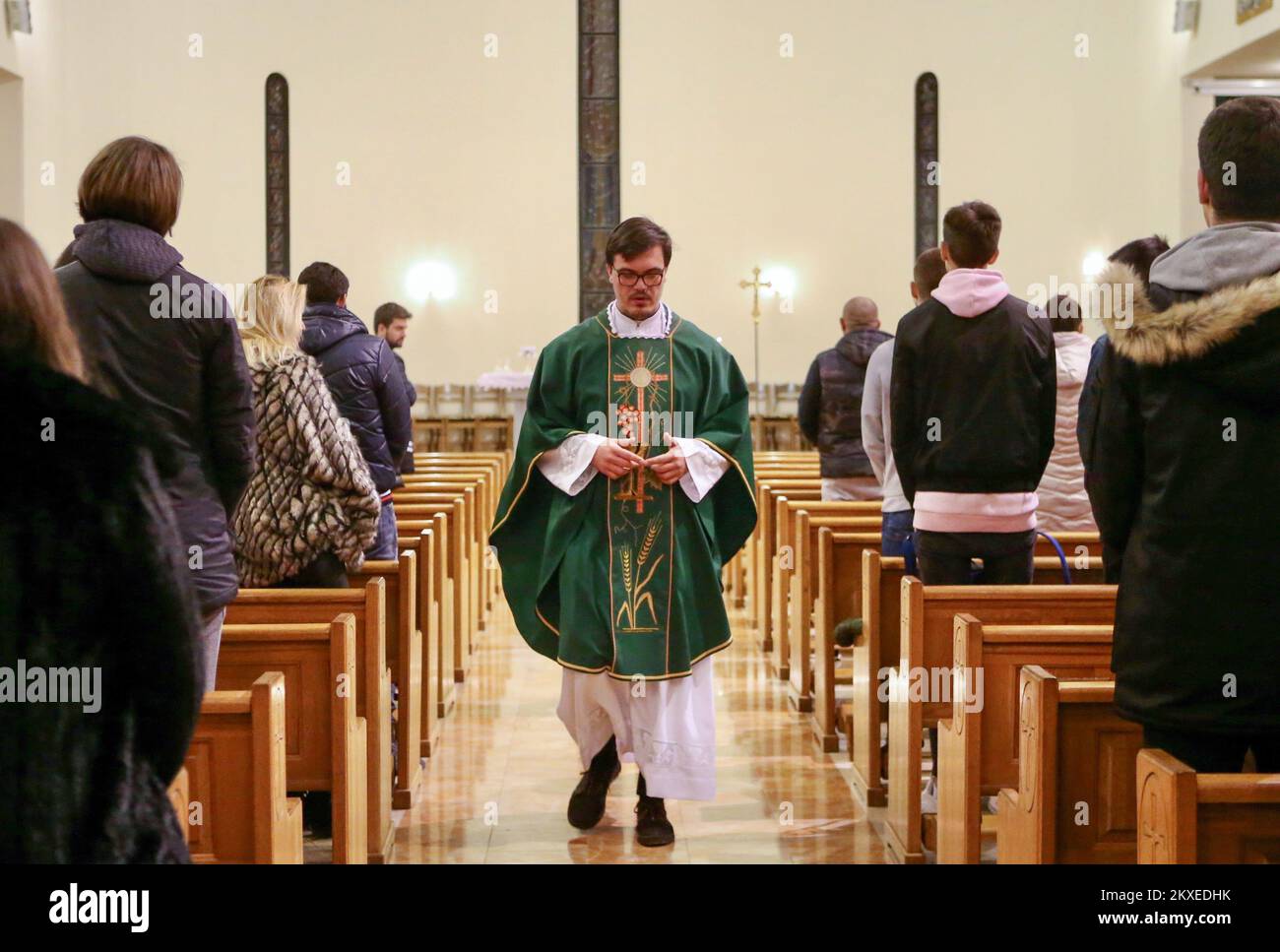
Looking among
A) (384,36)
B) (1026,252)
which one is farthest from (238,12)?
(1026,252)

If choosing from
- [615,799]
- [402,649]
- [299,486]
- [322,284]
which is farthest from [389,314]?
[299,486]

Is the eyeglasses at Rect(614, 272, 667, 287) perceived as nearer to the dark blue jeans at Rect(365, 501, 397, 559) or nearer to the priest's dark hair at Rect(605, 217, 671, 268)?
the priest's dark hair at Rect(605, 217, 671, 268)

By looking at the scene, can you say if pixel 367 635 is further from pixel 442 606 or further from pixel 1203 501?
pixel 1203 501

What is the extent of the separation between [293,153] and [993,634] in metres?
14.4

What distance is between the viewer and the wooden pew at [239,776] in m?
2.86

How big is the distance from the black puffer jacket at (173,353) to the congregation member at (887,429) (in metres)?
2.48

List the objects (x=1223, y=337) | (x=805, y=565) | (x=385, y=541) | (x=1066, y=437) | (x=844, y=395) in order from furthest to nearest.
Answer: (x=844, y=395) → (x=805, y=565) → (x=385, y=541) → (x=1066, y=437) → (x=1223, y=337)

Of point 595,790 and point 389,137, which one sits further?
point 389,137

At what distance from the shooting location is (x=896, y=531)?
511cm

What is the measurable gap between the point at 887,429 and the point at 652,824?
166cm

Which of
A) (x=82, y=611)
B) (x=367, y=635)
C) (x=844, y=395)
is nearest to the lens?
(x=82, y=611)

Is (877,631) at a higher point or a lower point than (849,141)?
lower
